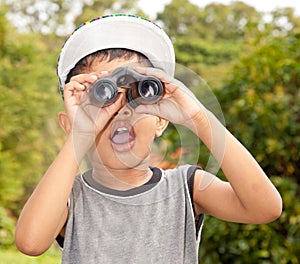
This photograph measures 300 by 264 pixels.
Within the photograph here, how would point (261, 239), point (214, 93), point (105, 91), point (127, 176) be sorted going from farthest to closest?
point (214, 93)
point (261, 239)
point (127, 176)
point (105, 91)

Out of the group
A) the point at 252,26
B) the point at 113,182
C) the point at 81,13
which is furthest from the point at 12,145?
the point at 113,182

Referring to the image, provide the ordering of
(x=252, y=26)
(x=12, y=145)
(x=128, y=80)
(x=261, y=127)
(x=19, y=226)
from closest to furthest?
1. (x=128, y=80)
2. (x=19, y=226)
3. (x=261, y=127)
4. (x=252, y=26)
5. (x=12, y=145)

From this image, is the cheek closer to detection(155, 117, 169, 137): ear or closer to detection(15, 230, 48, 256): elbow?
detection(155, 117, 169, 137): ear

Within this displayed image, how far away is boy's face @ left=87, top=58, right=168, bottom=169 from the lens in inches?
62.0

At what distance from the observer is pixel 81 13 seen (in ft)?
50.9

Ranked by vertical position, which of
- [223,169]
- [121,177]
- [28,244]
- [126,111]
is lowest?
[28,244]

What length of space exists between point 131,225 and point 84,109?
30 centimetres

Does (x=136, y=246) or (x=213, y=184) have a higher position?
(x=213, y=184)

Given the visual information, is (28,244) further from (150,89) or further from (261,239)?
(261,239)

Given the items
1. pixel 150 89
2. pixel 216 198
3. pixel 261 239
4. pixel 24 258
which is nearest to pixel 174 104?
pixel 150 89

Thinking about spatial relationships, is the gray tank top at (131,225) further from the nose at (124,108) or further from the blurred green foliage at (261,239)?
the blurred green foliage at (261,239)

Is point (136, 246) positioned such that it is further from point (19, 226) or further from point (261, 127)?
point (261, 127)

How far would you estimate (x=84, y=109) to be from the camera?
5.12 ft

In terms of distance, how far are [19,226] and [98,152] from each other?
0.81ft
